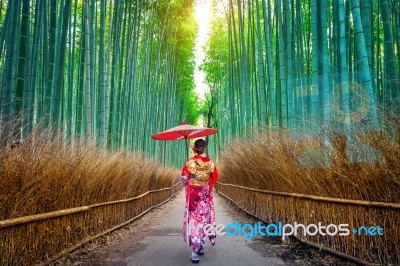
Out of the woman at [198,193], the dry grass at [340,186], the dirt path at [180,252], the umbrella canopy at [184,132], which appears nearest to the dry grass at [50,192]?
the dirt path at [180,252]

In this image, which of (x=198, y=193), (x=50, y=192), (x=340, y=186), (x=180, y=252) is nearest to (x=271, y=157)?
(x=198, y=193)

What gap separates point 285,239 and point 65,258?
→ 2745 millimetres

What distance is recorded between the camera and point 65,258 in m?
3.73

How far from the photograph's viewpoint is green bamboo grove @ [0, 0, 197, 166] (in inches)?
203

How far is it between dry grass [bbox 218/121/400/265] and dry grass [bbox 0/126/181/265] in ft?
8.20

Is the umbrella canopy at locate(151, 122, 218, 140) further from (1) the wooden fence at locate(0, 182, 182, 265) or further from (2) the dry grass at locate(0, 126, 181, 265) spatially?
(1) the wooden fence at locate(0, 182, 182, 265)

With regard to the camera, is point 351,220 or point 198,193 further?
point 198,193

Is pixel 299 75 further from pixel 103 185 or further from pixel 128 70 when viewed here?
pixel 103 185

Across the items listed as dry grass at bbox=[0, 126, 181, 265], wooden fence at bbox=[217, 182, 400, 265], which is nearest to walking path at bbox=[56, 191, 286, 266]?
dry grass at bbox=[0, 126, 181, 265]

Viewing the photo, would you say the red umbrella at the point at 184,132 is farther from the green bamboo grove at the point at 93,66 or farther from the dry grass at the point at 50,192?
the green bamboo grove at the point at 93,66

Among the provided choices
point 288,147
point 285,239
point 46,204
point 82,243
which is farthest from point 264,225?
point 46,204

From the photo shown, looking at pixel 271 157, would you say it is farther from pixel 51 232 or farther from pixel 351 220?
pixel 51 232

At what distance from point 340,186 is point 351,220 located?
0.36m

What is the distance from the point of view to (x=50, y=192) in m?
3.54
